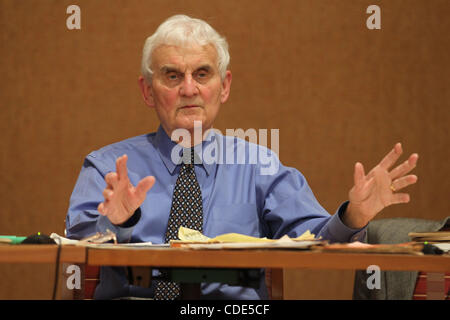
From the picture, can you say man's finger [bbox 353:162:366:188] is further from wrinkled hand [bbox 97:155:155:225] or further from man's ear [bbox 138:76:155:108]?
man's ear [bbox 138:76:155:108]

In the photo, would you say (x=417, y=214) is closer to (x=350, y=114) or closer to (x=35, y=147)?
(x=350, y=114)

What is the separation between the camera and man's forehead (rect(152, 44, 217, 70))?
1.90 m

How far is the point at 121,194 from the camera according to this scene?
1290mm

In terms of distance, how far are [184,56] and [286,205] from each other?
0.56m

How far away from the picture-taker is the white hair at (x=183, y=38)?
1.92 metres

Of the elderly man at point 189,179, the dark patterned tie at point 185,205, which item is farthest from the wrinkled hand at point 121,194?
the dark patterned tie at point 185,205

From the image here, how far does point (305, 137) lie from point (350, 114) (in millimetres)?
251

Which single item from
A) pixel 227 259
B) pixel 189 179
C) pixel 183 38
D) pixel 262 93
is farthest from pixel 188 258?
pixel 262 93

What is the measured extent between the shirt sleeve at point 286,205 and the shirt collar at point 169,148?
0.17 m

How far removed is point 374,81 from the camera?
3031mm

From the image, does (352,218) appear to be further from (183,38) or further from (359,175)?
(183,38)

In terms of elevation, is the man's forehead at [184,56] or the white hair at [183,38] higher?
the white hair at [183,38]

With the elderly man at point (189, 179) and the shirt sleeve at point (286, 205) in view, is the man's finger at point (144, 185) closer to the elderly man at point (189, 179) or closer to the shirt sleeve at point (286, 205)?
the elderly man at point (189, 179)
